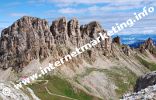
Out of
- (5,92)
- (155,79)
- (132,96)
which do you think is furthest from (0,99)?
(132,96)

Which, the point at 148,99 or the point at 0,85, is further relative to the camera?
the point at 0,85

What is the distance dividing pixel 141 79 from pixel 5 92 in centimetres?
2255

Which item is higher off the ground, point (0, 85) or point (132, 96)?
point (132, 96)

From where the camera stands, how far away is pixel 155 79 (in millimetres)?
49438

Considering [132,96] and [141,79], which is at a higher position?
[132,96]

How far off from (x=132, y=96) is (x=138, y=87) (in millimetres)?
25591

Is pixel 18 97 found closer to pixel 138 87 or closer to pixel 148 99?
pixel 138 87

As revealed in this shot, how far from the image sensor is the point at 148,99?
27.0 meters

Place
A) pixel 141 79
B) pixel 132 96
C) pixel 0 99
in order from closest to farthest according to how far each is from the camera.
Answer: pixel 132 96 < pixel 141 79 < pixel 0 99

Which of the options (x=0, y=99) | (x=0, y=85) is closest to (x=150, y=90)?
(x=0, y=99)

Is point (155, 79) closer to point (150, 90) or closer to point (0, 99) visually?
point (150, 90)

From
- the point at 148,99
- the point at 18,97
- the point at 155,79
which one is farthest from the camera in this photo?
the point at 18,97

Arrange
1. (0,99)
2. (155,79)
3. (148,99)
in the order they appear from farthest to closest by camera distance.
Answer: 1. (0,99)
2. (155,79)
3. (148,99)

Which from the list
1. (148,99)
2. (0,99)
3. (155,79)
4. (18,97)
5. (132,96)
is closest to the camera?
(148,99)
